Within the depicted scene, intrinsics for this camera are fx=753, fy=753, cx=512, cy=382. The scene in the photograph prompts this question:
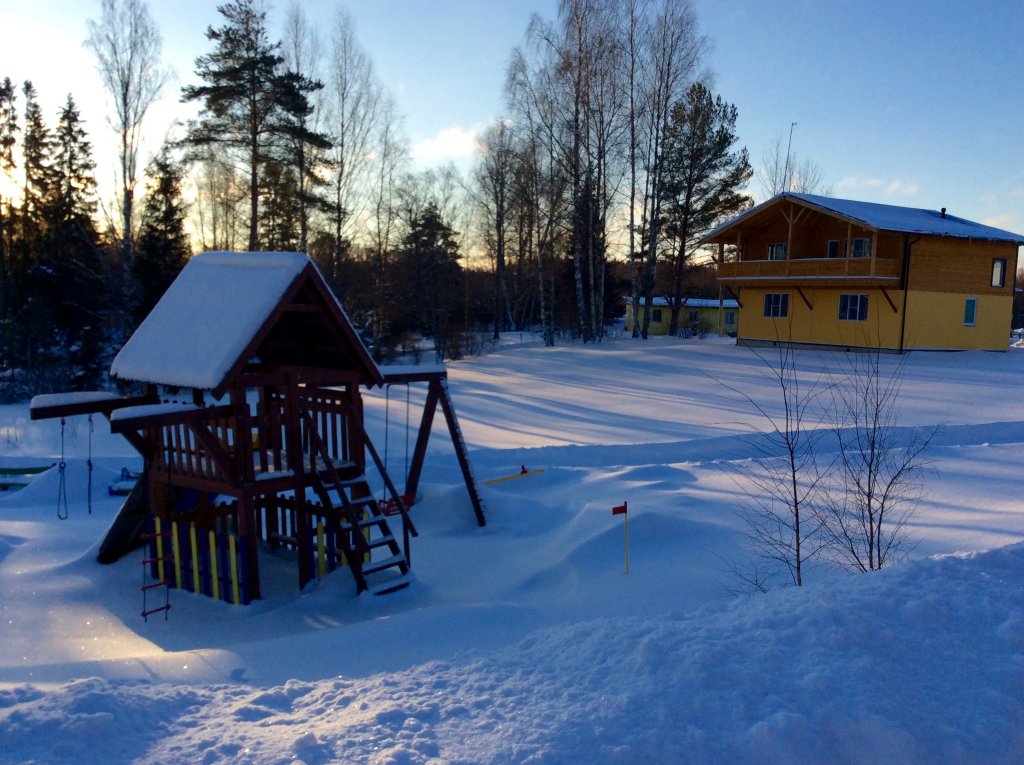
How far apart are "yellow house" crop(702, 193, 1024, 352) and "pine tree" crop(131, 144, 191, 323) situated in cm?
2289

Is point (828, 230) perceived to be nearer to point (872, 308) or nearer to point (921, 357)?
point (872, 308)

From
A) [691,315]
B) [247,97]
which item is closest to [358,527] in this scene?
[247,97]

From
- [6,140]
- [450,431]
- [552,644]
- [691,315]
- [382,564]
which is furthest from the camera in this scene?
[691,315]

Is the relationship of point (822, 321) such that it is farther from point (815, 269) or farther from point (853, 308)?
point (815, 269)

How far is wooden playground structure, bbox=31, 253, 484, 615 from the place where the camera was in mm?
8352

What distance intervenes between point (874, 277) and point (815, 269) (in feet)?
8.34

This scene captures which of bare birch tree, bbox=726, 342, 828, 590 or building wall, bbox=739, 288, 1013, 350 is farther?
building wall, bbox=739, 288, 1013, 350

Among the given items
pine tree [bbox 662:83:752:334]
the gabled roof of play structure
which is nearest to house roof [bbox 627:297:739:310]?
pine tree [bbox 662:83:752:334]

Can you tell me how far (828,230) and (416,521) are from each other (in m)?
27.8

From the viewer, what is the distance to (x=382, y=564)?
902cm

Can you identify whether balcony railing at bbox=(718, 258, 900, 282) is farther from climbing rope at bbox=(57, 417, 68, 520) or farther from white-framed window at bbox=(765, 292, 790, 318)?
climbing rope at bbox=(57, 417, 68, 520)

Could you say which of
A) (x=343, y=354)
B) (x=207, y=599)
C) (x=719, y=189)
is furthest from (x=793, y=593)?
(x=719, y=189)

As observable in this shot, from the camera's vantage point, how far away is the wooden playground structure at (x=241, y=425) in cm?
835

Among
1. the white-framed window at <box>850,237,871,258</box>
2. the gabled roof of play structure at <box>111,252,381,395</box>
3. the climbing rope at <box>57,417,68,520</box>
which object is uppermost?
the white-framed window at <box>850,237,871,258</box>
